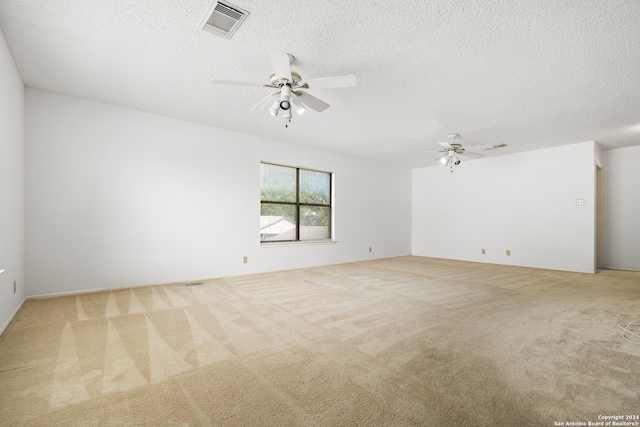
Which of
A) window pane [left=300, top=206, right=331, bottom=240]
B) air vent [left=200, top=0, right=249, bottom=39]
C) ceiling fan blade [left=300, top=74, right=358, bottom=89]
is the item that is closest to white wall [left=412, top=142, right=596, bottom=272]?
window pane [left=300, top=206, right=331, bottom=240]

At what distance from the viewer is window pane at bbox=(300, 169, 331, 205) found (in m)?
6.23

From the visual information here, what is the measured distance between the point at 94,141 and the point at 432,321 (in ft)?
16.2

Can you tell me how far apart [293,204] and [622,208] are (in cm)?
699

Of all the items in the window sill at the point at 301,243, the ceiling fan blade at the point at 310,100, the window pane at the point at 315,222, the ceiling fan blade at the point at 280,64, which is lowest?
the window sill at the point at 301,243

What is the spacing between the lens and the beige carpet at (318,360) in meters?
1.46

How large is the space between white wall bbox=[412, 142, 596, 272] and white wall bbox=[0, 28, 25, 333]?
27.3 ft

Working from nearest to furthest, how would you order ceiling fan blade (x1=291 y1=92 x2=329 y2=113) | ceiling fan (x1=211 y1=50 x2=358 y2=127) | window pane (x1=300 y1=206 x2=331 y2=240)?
ceiling fan (x1=211 y1=50 x2=358 y2=127) → ceiling fan blade (x1=291 y1=92 x2=329 y2=113) → window pane (x1=300 y1=206 x2=331 y2=240)

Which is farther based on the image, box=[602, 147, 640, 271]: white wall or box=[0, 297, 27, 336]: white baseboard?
box=[602, 147, 640, 271]: white wall

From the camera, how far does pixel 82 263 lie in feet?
12.4

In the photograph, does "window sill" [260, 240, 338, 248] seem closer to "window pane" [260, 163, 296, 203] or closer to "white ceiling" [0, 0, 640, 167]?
"window pane" [260, 163, 296, 203]

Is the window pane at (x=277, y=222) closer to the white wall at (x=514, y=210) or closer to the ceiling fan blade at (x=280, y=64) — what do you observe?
the ceiling fan blade at (x=280, y=64)

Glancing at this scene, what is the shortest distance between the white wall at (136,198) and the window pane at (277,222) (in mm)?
254

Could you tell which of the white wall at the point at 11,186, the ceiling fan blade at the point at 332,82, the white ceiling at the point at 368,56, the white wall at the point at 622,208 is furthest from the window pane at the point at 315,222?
the white wall at the point at 622,208

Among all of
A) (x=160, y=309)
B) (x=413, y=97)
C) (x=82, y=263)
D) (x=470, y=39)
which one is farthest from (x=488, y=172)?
(x=82, y=263)
